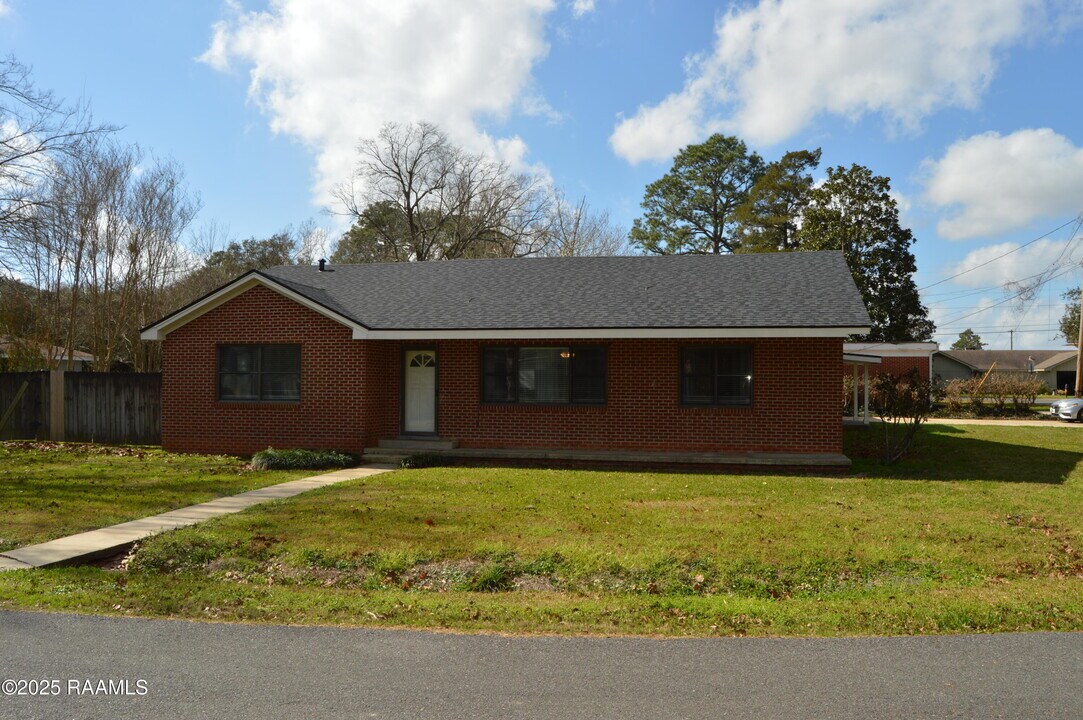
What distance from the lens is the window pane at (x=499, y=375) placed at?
16.0 metres

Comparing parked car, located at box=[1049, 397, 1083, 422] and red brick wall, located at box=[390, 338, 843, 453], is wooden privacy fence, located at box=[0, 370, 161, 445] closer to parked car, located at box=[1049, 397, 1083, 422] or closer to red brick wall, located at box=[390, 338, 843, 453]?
red brick wall, located at box=[390, 338, 843, 453]

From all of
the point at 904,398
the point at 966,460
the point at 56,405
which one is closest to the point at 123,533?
the point at 56,405

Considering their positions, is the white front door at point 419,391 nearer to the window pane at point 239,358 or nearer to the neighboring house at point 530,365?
the neighboring house at point 530,365

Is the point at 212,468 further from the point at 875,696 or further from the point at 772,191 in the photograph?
the point at 772,191

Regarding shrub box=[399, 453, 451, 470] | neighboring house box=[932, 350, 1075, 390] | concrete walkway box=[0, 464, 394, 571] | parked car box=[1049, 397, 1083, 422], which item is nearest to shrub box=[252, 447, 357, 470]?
shrub box=[399, 453, 451, 470]

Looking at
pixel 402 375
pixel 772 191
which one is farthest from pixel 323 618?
pixel 772 191

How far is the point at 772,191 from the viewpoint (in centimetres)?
4431

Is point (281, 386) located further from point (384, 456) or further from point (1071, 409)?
point (1071, 409)

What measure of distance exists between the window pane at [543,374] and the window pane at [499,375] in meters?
Result: 0.19

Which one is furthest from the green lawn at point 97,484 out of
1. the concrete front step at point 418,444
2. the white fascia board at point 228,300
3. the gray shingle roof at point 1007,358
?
the gray shingle roof at point 1007,358

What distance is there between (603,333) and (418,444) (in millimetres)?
4450

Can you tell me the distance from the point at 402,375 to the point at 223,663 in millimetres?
11687

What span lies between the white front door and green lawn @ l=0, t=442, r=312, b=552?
124 inches

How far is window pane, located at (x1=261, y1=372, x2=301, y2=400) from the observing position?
16250mm
